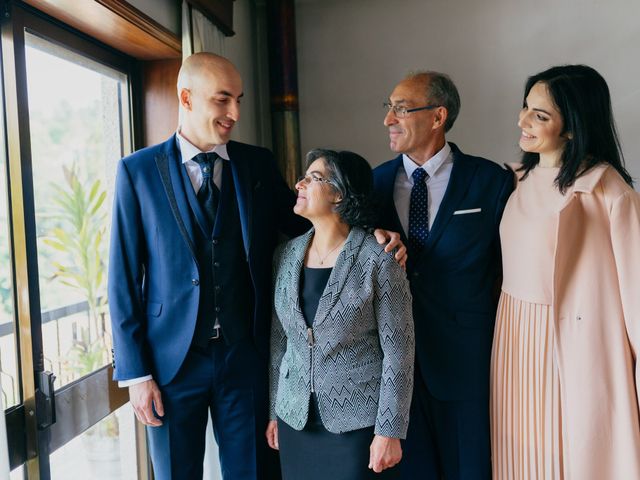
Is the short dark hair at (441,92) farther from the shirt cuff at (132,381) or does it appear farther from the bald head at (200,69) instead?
the shirt cuff at (132,381)

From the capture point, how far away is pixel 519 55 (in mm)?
3363

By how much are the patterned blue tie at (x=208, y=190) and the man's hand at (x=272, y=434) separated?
2.22ft

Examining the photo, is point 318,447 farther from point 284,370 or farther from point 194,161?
point 194,161

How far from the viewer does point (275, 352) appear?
1869 millimetres

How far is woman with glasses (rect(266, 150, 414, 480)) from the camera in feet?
5.35

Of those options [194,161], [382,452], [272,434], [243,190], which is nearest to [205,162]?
[194,161]

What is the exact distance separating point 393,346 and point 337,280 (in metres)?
0.24

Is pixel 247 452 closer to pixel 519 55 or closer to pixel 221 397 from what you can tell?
pixel 221 397

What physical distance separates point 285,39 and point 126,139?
1265mm

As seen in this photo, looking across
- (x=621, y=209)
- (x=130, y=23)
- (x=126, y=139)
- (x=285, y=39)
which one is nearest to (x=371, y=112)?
(x=285, y=39)

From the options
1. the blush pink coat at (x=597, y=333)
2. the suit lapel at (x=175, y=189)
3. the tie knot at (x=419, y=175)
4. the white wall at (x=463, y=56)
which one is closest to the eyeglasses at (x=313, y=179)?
the suit lapel at (x=175, y=189)

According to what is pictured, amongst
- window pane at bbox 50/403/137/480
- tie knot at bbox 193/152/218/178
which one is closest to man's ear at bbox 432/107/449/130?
tie knot at bbox 193/152/218/178

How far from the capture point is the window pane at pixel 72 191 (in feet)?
6.44

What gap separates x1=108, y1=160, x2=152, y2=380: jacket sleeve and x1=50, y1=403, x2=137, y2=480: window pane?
55 centimetres
